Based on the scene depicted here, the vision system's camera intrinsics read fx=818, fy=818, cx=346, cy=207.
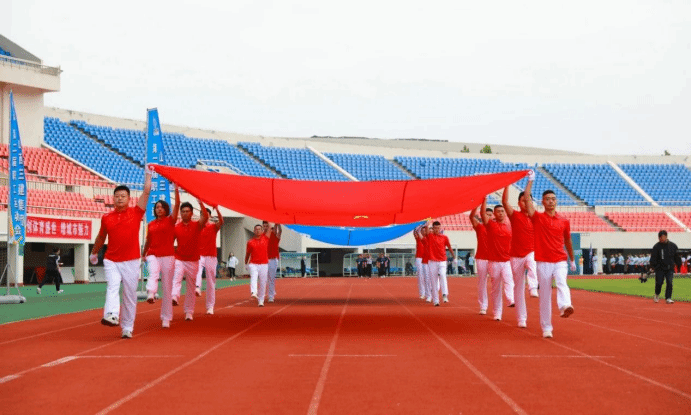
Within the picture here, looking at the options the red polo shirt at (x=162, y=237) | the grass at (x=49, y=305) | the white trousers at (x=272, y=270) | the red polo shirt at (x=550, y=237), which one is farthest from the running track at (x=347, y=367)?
the white trousers at (x=272, y=270)

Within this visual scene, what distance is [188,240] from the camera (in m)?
14.2

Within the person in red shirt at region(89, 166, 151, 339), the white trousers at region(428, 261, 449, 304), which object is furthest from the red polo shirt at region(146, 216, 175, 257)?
the white trousers at region(428, 261, 449, 304)

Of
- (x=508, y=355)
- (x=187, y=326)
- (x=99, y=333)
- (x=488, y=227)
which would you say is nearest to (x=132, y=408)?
(x=508, y=355)

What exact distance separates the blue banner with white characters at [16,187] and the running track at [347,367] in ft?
26.8

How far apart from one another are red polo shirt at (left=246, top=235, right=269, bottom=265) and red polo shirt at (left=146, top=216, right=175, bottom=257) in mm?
5183

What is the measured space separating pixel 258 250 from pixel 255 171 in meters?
36.9

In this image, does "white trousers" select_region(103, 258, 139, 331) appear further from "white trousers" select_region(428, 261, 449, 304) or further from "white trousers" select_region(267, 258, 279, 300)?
"white trousers" select_region(267, 258, 279, 300)

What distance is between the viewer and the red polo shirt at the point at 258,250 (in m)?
18.6

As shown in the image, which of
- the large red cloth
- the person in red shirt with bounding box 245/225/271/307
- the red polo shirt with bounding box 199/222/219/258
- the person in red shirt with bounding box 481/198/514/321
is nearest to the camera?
the large red cloth

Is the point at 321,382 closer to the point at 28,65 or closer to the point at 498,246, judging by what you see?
the point at 498,246

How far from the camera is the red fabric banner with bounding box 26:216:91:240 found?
32375 mm

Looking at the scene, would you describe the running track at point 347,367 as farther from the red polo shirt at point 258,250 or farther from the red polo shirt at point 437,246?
the red polo shirt at point 258,250

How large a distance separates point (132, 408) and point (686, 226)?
5731cm

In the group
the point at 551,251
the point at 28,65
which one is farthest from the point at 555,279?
the point at 28,65
